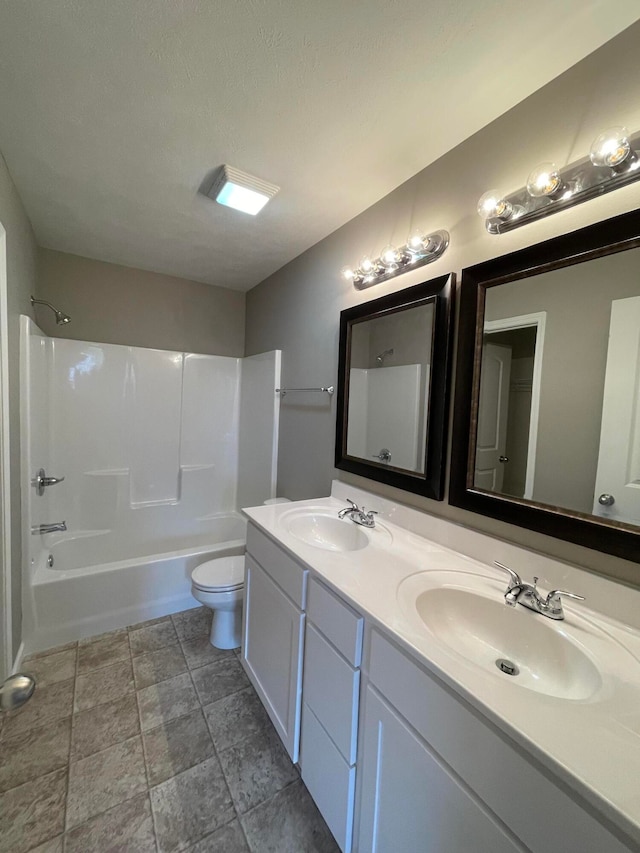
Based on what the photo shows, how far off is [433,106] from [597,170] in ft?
1.85

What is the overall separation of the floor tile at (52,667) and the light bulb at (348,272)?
98.6 inches

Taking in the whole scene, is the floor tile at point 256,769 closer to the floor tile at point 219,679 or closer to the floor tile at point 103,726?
the floor tile at point 219,679

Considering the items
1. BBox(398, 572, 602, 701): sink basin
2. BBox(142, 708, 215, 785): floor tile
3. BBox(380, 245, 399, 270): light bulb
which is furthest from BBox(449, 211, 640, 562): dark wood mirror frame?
BBox(142, 708, 215, 785): floor tile

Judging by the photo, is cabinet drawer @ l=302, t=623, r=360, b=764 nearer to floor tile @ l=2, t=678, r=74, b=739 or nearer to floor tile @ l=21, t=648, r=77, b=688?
floor tile @ l=2, t=678, r=74, b=739

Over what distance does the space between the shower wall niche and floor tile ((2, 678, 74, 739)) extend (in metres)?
0.75

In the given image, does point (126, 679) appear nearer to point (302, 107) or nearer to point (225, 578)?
point (225, 578)

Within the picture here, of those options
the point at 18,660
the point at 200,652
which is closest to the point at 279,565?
Answer: the point at 200,652

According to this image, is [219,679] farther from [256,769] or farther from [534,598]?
[534,598]

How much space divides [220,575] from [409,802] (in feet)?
4.68

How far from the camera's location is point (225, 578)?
193 cm

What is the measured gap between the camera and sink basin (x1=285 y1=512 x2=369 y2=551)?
152cm

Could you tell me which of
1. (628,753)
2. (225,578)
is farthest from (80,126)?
(628,753)

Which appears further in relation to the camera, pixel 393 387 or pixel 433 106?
pixel 393 387

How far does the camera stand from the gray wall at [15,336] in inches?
60.6
